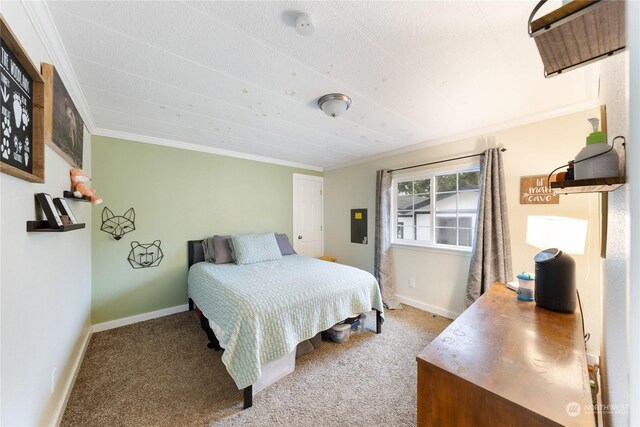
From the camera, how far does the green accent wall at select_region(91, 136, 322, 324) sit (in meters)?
2.63

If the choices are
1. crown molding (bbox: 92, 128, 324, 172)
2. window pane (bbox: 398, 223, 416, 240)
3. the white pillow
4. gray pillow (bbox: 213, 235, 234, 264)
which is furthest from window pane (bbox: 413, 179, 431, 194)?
gray pillow (bbox: 213, 235, 234, 264)

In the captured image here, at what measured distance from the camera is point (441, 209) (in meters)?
3.06

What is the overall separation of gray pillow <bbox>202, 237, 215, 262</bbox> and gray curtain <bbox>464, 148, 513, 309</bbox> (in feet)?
10.2

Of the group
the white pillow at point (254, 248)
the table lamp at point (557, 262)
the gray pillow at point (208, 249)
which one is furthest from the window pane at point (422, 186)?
the gray pillow at point (208, 249)

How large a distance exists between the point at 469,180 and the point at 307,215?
2.62 m

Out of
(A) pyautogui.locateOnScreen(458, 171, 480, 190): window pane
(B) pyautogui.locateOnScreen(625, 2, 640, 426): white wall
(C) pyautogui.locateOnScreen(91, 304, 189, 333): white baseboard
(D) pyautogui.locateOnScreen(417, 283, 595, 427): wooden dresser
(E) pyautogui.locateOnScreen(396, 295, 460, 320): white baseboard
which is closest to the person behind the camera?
(B) pyautogui.locateOnScreen(625, 2, 640, 426): white wall

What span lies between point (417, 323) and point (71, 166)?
11.9 ft

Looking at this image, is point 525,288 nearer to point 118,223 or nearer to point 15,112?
point 15,112

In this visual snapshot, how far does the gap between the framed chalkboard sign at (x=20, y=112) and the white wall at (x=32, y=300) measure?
0.24 feet

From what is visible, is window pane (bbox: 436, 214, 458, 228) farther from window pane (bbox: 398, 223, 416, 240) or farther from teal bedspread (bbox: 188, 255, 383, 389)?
teal bedspread (bbox: 188, 255, 383, 389)

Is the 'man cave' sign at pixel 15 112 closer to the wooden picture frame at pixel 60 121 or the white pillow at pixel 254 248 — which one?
the wooden picture frame at pixel 60 121

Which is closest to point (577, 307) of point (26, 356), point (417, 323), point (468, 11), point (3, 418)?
point (417, 323)

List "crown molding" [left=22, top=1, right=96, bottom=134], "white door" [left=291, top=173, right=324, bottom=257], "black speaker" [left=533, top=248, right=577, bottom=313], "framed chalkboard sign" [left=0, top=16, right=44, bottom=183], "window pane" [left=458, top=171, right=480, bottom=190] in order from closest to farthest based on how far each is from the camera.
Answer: "framed chalkboard sign" [left=0, top=16, right=44, bottom=183] → "crown molding" [left=22, top=1, right=96, bottom=134] → "black speaker" [left=533, top=248, right=577, bottom=313] → "window pane" [left=458, top=171, right=480, bottom=190] → "white door" [left=291, top=173, right=324, bottom=257]

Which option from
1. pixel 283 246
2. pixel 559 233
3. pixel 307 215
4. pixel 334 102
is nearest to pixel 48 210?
pixel 334 102
